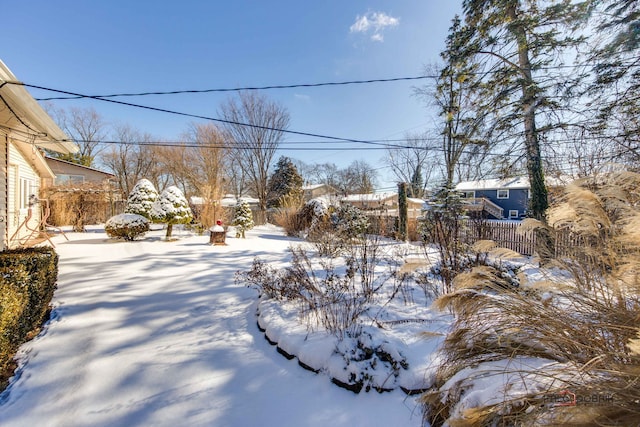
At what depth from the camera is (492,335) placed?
4.34 feet

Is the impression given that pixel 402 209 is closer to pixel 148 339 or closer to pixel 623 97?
pixel 623 97

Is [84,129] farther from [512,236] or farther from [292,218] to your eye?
[512,236]

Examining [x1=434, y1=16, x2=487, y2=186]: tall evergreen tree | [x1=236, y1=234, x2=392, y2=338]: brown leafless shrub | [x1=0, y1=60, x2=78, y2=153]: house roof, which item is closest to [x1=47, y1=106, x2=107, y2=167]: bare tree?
[x1=0, y1=60, x2=78, y2=153]: house roof

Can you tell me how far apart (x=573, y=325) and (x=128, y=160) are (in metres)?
29.9

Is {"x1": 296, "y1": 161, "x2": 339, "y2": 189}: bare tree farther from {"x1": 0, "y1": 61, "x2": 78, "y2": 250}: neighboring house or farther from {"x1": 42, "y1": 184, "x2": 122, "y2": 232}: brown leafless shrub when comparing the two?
{"x1": 0, "y1": 61, "x2": 78, "y2": 250}: neighboring house

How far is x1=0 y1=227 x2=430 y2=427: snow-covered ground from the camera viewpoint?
5.82ft

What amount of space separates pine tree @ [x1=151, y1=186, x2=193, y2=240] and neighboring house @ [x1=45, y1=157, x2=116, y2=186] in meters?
8.04

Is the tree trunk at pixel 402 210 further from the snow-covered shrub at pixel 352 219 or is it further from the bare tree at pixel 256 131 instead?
the bare tree at pixel 256 131

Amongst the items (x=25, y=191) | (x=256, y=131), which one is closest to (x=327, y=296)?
(x=25, y=191)

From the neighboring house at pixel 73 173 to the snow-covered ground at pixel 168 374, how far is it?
1461cm

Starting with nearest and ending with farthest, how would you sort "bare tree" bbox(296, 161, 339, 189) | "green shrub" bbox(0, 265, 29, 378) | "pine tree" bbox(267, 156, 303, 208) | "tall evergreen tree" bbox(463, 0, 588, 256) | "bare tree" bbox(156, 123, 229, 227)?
"green shrub" bbox(0, 265, 29, 378), "tall evergreen tree" bbox(463, 0, 588, 256), "bare tree" bbox(156, 123, 229, 227), "pine tree" bbox(267, 156, 303, 208), "bare tree" bbox(296, 161, 339, 189)

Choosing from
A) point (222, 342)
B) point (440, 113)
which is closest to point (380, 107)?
point (440, 113)

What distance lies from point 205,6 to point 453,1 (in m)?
7.38

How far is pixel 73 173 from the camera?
1527 centimetres
